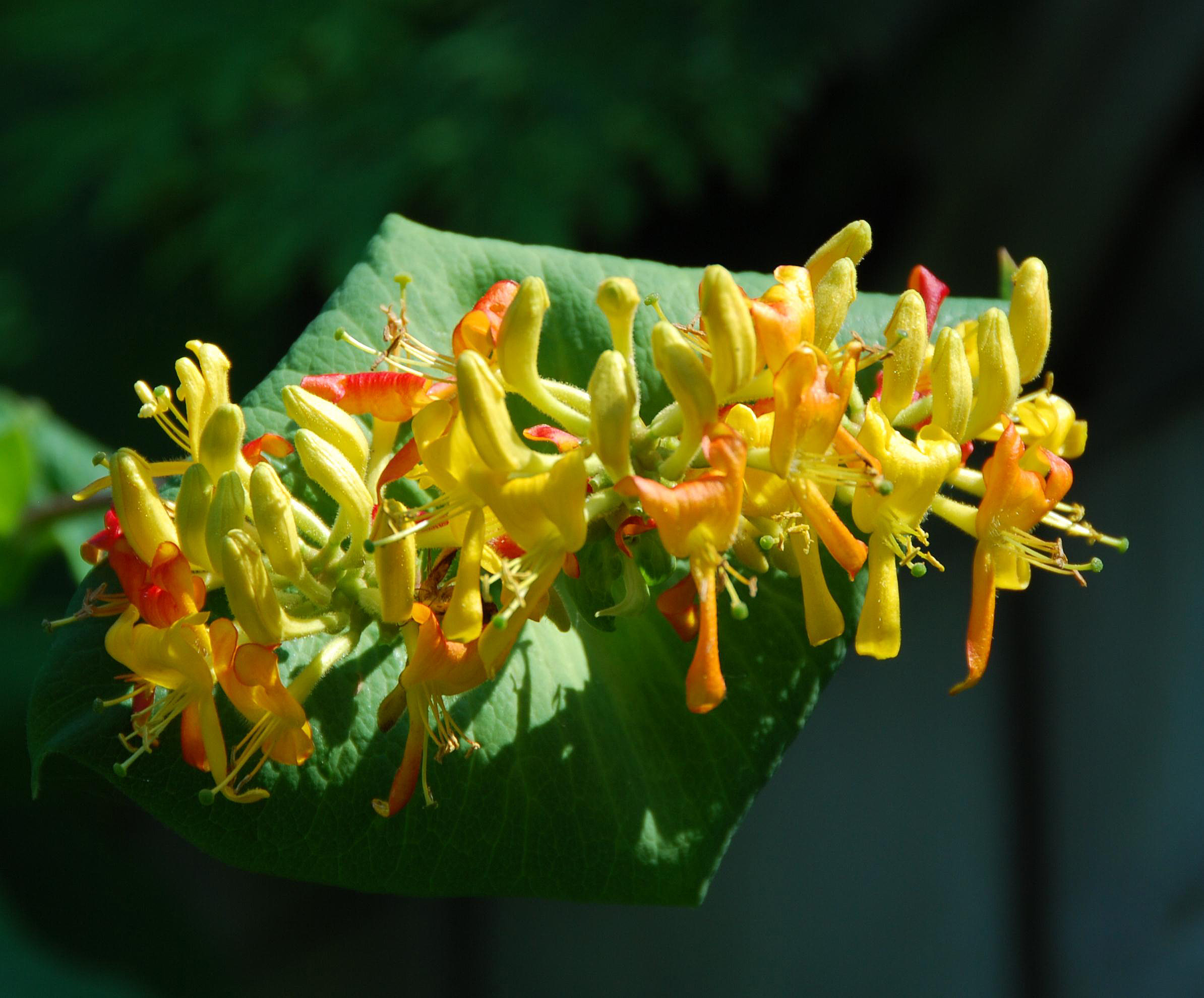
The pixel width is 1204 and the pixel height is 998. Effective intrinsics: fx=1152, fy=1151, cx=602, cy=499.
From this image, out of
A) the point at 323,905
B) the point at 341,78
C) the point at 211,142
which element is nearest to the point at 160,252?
the point at 211,142

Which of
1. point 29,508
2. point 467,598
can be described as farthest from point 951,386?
point 29,508

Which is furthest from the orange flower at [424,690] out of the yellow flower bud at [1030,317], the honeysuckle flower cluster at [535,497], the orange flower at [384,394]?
the yellow flower bud at [1030,317]

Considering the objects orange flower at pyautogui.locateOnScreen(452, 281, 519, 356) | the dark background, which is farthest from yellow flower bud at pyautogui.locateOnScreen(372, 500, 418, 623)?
the dark background

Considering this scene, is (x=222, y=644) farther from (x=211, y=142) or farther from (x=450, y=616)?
(x=211, y=142)

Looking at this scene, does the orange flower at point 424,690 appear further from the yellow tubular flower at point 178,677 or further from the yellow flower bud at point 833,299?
the yellow flower bud at point 833,299

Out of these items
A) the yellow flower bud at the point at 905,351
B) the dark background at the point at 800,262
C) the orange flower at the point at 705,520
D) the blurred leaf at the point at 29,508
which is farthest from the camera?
the dark background at the point at 800,262

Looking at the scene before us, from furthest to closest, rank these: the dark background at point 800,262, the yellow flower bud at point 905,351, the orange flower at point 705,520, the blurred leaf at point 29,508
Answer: the dark background at point 800,262
the blurred leaf at point 29,508
the yellow flower bud at point 905,351
the orange flower at point 705,520
